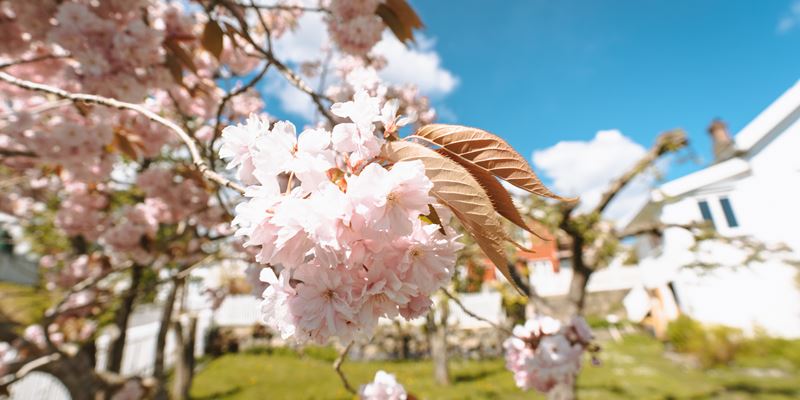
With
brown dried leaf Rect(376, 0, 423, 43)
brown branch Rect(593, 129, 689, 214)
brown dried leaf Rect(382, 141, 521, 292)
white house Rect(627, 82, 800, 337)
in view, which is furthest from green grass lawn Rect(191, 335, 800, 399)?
Answer: brown dried leaf Rect(382, 141, 521, 292)

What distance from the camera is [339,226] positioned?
1.79 feet

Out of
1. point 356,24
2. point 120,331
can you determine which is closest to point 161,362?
point 120,331

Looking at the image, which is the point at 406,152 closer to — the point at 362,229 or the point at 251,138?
the point at 362,229

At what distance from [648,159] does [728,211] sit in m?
9.32

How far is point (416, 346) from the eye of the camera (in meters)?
10.4

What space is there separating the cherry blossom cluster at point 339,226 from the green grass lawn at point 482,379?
19.0ft

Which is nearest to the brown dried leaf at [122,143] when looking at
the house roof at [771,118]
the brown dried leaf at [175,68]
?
the brown dried leaf at [175,68]

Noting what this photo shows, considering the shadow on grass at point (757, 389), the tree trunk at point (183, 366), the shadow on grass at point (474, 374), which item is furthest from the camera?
the shadow on grass at point (474, 374)

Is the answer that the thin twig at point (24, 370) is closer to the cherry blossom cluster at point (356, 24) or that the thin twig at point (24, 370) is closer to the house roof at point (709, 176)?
the cherry blossom cluster at point (356, 24)

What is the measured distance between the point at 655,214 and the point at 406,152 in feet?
54.1

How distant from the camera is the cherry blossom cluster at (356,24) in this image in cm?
206

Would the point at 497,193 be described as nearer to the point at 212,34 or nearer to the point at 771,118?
the point at 212,34

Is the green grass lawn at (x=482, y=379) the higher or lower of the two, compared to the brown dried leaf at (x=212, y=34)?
lower

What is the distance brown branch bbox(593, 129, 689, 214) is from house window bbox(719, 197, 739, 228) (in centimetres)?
880
